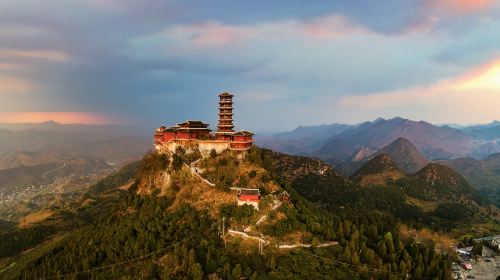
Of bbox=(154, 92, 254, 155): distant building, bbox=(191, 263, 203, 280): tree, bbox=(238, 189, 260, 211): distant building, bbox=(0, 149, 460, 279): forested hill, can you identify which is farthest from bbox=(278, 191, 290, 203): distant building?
bbox=(191, 263, 203, 280): tree

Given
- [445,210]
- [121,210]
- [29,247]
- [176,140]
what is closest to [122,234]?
[121,210]

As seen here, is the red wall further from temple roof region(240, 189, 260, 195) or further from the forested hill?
the forested hill

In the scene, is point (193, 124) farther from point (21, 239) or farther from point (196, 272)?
point (21, 239)

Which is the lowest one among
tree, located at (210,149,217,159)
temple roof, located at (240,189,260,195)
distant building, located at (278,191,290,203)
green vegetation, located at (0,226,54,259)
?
green vegetation, located at (0,226,54,259)

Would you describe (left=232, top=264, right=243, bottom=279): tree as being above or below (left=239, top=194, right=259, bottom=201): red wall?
below

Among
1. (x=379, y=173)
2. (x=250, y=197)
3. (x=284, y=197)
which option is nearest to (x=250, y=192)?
(x=250, y=197)

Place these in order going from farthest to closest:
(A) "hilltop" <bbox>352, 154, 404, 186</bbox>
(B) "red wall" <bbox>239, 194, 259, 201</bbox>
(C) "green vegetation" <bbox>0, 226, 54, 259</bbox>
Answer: (A) "hilltop" <bbox>352, 154, 404, 186</bbox>, (C) "green vegetation" <bbox>0, 226, 54, 259</bbox>, (B) "red wall" <bbox>239, 194, 259, 201</bbox>

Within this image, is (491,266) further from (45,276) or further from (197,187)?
(45,276)
